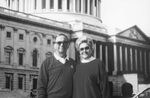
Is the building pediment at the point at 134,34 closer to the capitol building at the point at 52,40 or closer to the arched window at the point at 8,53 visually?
the capitol building at the point at 52,40

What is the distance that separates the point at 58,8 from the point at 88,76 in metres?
40.5

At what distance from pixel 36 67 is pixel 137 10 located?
71.1 ft

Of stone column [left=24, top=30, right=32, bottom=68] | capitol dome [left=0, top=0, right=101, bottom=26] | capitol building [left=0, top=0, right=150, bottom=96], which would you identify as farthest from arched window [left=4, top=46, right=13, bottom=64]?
capitol dome [left=0, top=0, right=101, bottom=26]

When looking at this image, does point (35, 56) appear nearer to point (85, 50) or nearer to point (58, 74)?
point (58, 74)

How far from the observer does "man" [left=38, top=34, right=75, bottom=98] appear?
4.75 m

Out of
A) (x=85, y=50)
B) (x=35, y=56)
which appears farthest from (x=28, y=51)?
(x=85, y=50)

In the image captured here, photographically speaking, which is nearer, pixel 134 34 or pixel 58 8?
pixel 134 34

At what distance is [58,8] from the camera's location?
44.7 meters

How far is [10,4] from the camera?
42.7 m

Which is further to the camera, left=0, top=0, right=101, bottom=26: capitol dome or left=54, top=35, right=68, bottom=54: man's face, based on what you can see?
left=0, top=0, right=101, bottom=26: capitol dome

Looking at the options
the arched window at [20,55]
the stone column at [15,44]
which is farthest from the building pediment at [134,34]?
the stone column at [15,44]

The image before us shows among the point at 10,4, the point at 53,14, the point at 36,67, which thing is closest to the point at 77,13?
the point at 53,14

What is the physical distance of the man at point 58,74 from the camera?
475 cm

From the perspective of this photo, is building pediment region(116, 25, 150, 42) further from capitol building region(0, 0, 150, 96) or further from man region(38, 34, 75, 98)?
man region(38, 34, 75, 98)
